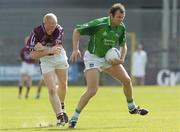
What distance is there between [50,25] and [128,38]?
1096 inches

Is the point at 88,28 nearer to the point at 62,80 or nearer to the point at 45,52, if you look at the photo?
the point at 45,52

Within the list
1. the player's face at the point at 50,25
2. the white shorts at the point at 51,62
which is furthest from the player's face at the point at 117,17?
the white shorts at the point at 51,62

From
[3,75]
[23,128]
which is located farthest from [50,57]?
[3,75]

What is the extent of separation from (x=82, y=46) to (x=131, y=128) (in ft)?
88.6

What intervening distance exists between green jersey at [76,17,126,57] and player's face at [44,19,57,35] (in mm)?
577

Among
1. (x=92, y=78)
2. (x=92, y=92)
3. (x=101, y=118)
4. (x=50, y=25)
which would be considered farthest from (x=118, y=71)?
(x=101, y=118)

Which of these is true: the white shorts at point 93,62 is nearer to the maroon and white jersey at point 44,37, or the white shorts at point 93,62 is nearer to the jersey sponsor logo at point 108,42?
the jersey sponsor logo at point 108,42

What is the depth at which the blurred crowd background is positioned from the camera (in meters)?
42.1

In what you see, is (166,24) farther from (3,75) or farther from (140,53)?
(3,75)

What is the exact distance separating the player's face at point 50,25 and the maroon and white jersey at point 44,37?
9 centimetres

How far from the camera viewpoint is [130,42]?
4372 cm

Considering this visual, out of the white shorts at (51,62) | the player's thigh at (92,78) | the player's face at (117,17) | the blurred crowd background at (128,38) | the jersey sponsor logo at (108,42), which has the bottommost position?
the blurred crowd background at (128,38)

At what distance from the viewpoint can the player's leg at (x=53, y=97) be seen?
15.8 metres

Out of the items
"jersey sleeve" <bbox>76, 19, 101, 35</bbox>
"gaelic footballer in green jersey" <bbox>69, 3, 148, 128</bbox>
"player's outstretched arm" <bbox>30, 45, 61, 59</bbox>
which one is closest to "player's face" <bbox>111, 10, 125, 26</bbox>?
"gaelic footballer in green jersey" <bbox>69, 3, 148, 128</bbox>
